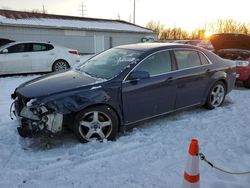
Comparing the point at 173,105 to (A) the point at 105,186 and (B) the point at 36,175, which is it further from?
(B) the point at 36,175

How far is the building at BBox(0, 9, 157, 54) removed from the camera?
1854 cm

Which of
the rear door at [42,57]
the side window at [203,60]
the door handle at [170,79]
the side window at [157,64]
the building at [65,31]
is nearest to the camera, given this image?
the side window at [157,64]

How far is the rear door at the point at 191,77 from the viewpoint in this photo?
188 inches

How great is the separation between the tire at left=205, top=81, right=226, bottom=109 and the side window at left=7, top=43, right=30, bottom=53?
7.52 metres

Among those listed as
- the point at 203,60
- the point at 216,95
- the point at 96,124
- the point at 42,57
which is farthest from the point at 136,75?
the point at 42,57

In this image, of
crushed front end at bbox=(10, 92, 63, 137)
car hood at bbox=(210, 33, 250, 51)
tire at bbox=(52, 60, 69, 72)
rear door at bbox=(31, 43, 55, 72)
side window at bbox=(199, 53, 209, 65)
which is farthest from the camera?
tire at bbox=(52, 60, 69, 72)

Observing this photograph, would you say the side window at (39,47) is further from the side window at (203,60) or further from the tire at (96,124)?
the tire at (96,124)

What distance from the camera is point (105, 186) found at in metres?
2.92

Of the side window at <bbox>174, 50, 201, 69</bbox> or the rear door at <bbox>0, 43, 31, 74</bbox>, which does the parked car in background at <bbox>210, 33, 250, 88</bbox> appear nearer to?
the side window at <bbox>174, 50, 201, 69</bbox>

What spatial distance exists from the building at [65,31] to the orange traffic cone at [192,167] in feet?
60.1

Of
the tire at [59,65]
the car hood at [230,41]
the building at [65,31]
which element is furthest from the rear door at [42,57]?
the building at [65,31]

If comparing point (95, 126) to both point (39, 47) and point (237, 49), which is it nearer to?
point (237, 49)

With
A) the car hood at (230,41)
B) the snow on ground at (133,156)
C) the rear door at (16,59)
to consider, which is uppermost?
the car hood at (230,41)

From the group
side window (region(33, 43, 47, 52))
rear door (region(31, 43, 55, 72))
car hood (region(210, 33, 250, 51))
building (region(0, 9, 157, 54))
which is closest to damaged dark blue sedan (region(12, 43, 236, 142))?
car hood (region(210, 33, 250, 51))
